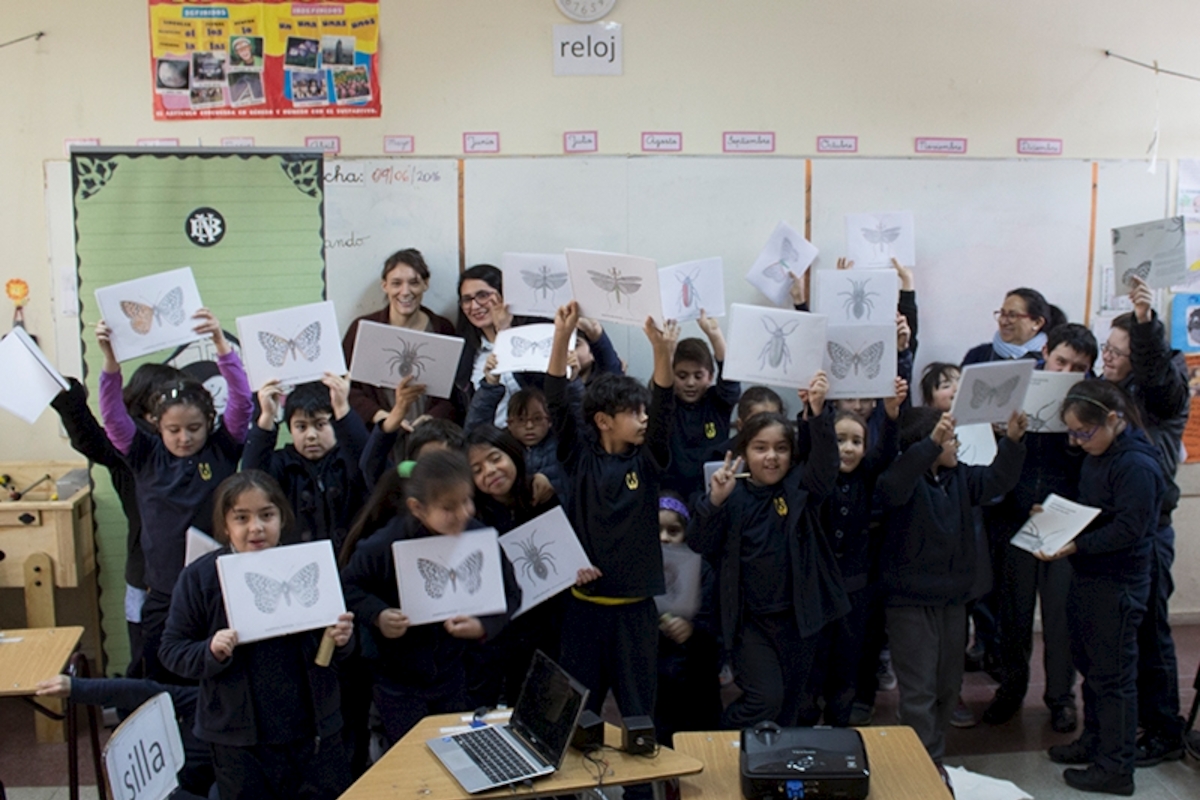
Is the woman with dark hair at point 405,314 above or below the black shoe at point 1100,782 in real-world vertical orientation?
above

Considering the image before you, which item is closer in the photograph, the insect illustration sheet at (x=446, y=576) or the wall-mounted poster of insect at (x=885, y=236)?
the insect illustration sheet at (x=446, y=576)

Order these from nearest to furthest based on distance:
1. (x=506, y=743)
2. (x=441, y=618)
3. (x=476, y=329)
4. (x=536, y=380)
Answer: (x=506, y=743)
(x=441, y=618)
(x=536, y=380)
(x=476, y=329)

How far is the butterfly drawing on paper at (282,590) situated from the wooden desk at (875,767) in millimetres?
980

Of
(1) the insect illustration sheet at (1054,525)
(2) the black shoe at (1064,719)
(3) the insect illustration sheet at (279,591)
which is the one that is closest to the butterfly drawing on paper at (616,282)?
(3) the insect illustration sheet at (279,591)

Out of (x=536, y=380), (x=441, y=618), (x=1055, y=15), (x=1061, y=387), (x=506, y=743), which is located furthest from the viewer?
(x=1055, y=15)

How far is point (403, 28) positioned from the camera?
461 cm

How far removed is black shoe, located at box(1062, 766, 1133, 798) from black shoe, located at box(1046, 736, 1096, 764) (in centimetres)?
16

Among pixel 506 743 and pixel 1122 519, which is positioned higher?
pixel 1122 519

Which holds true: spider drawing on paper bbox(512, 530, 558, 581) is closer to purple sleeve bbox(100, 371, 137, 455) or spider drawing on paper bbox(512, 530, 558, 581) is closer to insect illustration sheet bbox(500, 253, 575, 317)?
insect illustration sheet bbox(500, 253, 575, 317)

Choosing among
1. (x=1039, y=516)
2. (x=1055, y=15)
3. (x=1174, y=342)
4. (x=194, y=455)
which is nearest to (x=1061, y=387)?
(x=1039, y=516)

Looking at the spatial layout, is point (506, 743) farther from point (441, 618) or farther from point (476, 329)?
point (476, 329)

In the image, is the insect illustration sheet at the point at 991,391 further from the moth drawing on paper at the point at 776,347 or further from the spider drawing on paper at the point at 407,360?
the spider drawing on paper at the point at 407,360

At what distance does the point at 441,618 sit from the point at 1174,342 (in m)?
4.02

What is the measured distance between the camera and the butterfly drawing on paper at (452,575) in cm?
276
